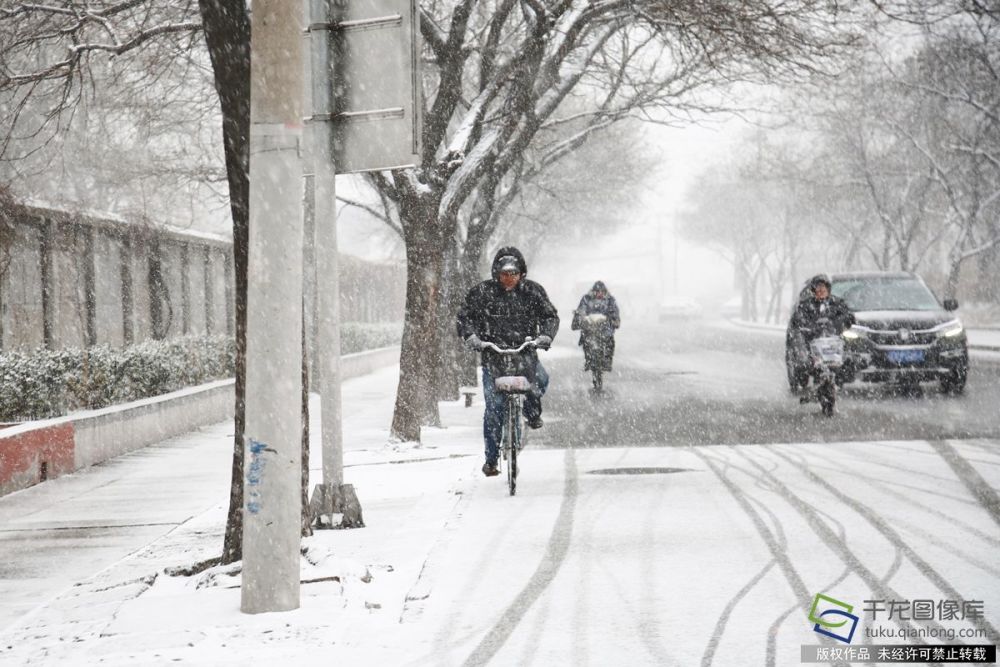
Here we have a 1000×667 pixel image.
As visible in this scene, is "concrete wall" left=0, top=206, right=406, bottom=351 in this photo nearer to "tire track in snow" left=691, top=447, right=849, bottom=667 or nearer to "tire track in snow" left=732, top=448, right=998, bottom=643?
"tire track in snow" left=691, top=447, right=849, bottom=667

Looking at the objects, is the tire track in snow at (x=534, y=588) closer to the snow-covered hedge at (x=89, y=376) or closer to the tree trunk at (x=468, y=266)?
the snow-covered hedge at (x=89, y=376)

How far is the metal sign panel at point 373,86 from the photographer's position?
22.0 ft

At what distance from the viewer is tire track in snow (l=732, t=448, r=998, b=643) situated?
16.7 ft

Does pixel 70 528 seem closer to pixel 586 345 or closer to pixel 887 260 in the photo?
pixel 586 345

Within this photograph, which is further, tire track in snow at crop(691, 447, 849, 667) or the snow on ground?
tire track in snow at crop(691, 447, 849, 667)

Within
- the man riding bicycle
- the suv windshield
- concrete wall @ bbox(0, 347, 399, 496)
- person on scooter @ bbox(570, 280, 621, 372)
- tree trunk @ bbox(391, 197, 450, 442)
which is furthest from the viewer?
person on scooter @ bbox(570, 280, 621, 372)

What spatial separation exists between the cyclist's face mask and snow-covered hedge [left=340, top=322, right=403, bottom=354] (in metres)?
15.7

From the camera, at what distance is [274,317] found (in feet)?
15.3

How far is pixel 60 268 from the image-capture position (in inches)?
529

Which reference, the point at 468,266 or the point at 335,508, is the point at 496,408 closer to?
the point at 335,508

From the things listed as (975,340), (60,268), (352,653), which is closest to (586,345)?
(60,268)

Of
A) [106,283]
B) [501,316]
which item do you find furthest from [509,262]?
[106,283]

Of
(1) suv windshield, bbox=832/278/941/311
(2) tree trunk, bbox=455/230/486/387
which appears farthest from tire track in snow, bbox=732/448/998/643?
(2) tree trunk, bbox=455/230/486/387

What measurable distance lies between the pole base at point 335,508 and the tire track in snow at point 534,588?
4.53 ft
